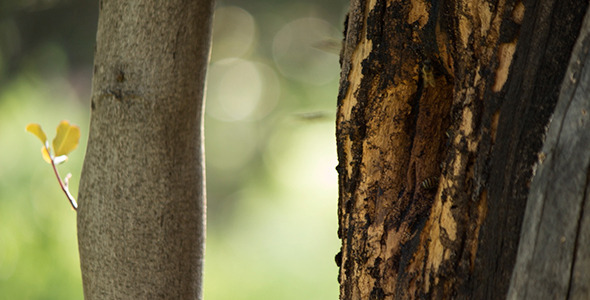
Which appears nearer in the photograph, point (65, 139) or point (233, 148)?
point (65, 139)

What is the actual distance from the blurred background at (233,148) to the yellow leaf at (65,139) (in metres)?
1.57

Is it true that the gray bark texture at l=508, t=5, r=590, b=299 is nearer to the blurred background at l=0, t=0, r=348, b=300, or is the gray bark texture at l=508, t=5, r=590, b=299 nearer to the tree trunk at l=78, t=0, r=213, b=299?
the tree trunk at l=78, t=0, r=213, b=299

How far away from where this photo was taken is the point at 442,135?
2.02 feet

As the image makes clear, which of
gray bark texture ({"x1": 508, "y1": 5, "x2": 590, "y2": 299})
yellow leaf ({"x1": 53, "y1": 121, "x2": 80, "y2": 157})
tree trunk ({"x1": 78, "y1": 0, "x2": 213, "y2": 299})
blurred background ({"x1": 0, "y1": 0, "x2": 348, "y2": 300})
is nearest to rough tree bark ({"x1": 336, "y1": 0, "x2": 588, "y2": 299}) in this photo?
gray bark texture ({"x1": 508, "y1": 5, "x2": 590, "y2": 299})

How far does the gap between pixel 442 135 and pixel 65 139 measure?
0.58 meters

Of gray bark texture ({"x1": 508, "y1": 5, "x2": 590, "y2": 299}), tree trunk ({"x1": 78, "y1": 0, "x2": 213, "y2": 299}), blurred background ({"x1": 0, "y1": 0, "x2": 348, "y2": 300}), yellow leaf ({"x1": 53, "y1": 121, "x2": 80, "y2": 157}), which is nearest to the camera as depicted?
gray bark texture ({"x1": 508, "y1": 5, "x2": 590, "y2": 299})

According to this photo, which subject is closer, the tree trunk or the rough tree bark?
the rough tree bark

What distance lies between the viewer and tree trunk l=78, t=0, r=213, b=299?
29.9 inches

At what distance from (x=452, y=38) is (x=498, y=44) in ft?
0.17

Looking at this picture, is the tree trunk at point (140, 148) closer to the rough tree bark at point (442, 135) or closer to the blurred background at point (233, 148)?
the rough tree bark at point (442, 135)

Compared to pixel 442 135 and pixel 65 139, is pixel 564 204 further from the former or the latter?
pixel 65 139


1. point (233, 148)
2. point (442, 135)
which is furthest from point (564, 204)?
point (233, 148)

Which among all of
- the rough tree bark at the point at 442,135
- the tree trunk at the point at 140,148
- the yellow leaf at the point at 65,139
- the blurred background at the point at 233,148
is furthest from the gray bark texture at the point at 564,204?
the blurred background at the point at 233,148

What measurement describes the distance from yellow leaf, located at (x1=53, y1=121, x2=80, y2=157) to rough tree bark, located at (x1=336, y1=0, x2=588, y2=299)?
444 mm
